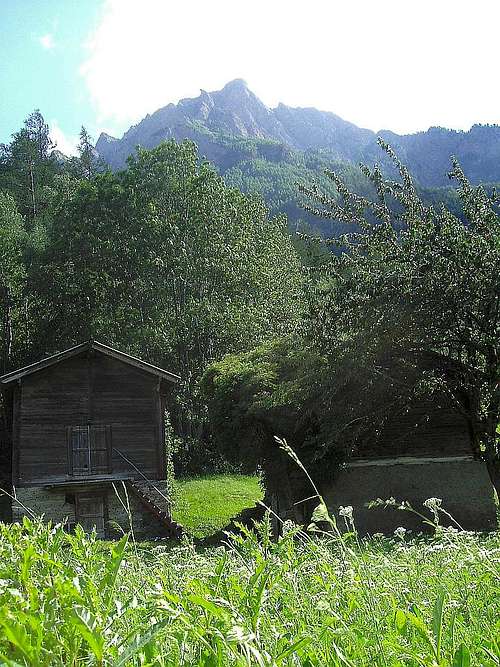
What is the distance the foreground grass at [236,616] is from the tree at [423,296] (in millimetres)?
13907

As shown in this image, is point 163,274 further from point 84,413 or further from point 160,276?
point 84,413

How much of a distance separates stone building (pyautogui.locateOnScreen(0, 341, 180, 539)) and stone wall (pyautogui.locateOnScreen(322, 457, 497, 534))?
24.8ft

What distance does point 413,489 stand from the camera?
71.7ft

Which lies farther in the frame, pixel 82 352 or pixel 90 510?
pixel 82 352

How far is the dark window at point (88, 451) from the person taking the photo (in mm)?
27188

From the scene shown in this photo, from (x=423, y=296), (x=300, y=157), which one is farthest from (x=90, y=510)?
(x=300, y=157)

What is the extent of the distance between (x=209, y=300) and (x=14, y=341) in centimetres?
1380

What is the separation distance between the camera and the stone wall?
20.8 meters

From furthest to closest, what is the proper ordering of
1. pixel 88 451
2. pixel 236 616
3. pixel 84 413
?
pixel 84 413
pixel 88 451
pixel 236 616

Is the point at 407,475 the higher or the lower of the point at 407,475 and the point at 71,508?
the higher

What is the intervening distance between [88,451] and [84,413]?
150cm

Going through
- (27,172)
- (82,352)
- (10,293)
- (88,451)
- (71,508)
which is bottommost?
(71,508)

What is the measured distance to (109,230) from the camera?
4512cm

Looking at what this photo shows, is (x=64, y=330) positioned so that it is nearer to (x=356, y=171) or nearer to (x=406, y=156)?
(x=356, y=171)
